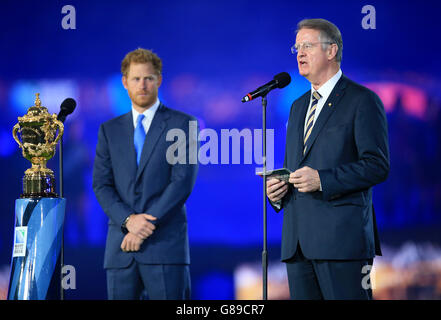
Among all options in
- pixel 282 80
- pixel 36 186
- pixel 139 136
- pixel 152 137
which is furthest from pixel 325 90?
pixel 36 186

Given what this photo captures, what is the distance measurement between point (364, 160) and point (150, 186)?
1.27 meters

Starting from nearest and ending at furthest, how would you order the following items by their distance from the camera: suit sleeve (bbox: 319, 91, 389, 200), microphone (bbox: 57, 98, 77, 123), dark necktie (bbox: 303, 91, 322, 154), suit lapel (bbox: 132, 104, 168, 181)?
suit sleeve (bbox: 319, 91, 389, 200) → dark necktie (bbox: 303, 91, 322, 154) → suit lapel (bbox: 132, 104, 168, 181) → microphone (bbox: 57, 98, 77, 123)

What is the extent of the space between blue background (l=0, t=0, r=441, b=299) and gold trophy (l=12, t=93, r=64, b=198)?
156 cm

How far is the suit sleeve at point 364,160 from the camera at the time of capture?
2658mm

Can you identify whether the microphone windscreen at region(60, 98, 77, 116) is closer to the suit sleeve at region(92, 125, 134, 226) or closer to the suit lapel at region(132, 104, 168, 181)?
the suit sleeve at region(92, 125, 134, 226)

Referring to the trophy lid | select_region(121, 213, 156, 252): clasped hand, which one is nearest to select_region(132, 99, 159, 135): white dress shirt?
select_region(121, 213, 156, 252): clasped hand

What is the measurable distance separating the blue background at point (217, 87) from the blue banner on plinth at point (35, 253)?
167cm

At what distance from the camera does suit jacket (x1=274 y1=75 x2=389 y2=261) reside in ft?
8.75

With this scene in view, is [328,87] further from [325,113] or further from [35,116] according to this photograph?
[35,116]

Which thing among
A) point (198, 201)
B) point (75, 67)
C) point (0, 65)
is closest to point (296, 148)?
point (198, 201)

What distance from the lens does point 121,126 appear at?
3551 mm

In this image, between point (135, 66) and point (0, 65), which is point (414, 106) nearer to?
point (135, 66)

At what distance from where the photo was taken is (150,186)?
335 centimetres

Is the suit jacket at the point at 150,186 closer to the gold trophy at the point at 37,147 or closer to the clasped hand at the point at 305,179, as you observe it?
the gold trophy at the point at 37,147
